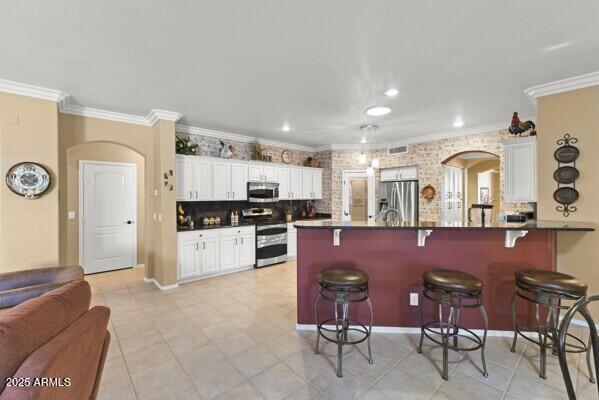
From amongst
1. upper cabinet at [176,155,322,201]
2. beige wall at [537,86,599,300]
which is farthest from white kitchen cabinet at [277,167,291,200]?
beige wall at [537,86,599,300]

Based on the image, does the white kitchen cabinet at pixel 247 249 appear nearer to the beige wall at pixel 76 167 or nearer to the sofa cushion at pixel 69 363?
the beige wall at pixel 76 167

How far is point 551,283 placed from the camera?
2098 millimetres

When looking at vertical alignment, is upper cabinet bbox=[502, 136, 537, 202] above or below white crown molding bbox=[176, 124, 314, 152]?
below

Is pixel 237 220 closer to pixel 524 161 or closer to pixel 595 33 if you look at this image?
pixel 524 161

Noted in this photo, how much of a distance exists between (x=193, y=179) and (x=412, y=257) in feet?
12.2

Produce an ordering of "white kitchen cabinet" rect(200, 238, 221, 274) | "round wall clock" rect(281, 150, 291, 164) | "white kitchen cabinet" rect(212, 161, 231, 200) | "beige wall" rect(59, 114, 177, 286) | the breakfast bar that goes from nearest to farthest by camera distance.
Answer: the breakfast bar < "beige wall" rect(59, 114, 177, 286) < "white kitchen cabinet" rect(200, 238, 221, 274) < "white kitchen cabinet" rect(212, 161, 231, 200) < "round wall clock" rect(281, 150, 291, 164)

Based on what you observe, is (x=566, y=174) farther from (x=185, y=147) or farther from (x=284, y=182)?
(x=185, y=147)

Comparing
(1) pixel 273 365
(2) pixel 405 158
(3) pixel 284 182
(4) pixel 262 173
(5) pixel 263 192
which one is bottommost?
(1) pixel 273 365

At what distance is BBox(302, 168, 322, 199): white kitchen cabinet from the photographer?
6457 mm

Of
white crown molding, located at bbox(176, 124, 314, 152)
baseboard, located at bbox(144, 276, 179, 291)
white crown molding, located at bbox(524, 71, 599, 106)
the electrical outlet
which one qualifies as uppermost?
white crown molding, located at bbox(176, 124, 314, 152)

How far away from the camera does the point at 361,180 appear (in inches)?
257

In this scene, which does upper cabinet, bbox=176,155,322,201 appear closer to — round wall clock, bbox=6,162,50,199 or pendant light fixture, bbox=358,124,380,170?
pendant light fixture, bbox=358,124,380,170

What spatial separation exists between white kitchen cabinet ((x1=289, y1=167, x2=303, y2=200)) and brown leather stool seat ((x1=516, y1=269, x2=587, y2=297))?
4.48 meters

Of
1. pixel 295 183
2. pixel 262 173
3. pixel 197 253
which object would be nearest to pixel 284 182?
pixel 295 183
